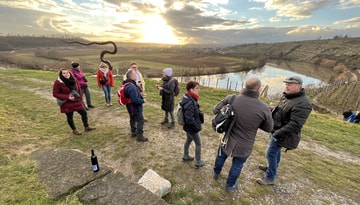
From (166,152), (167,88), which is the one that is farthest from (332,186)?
(167,88)

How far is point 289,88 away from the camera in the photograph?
3.60 meters

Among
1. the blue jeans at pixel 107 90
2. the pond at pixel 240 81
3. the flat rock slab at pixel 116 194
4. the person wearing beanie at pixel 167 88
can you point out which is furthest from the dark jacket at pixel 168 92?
the pond at pixel 240 81

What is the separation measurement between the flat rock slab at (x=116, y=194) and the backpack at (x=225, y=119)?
1.61m

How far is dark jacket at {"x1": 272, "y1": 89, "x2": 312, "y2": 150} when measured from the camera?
3477 mm

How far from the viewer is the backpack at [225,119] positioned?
3.36 m

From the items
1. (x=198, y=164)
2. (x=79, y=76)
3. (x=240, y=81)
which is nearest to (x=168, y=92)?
(x=198, y=164)

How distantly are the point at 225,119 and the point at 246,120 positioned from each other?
1.19 ft

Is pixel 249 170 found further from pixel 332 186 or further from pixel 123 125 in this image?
pixel 123 125

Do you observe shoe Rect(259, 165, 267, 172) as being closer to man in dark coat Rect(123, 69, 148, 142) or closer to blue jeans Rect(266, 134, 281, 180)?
blue jeans Rect(266, 134, 281, 180)

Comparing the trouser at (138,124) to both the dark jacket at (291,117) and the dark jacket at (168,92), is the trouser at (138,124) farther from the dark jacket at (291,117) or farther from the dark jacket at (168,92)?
the dark jacket at (291,117)

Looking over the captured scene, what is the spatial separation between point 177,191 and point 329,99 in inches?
1155

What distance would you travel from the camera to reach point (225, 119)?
3.38 m

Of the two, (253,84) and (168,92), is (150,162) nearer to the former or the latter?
(168,92)

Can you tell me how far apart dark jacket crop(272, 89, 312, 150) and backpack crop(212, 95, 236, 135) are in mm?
1090
